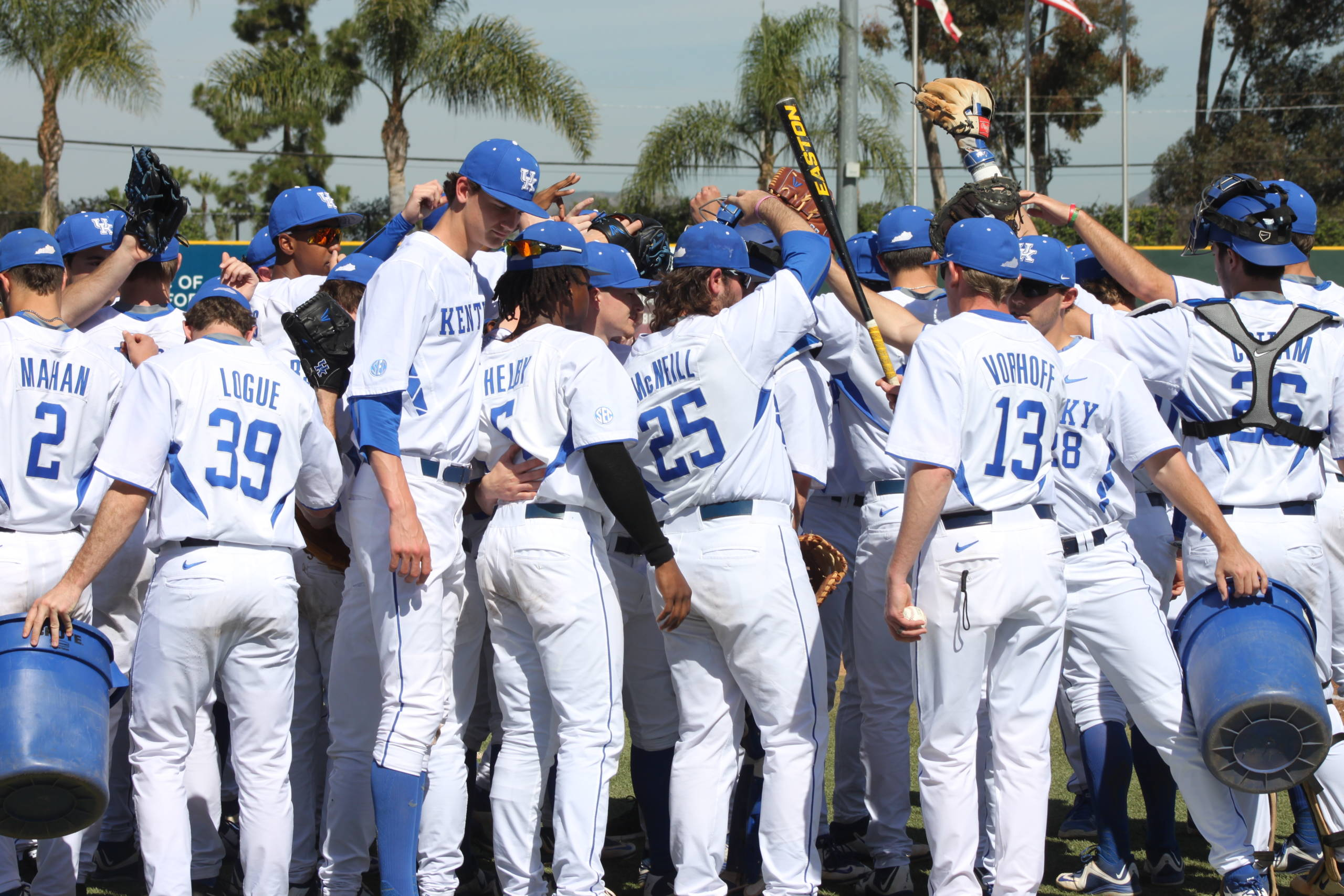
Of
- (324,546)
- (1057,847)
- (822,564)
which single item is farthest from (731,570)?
(1057,847)

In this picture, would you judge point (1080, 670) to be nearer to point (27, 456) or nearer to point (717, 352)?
point (717, 352)

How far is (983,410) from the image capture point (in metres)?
3.96

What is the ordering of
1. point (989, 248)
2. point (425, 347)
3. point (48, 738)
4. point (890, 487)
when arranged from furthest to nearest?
point (890, 487)
point (425, 347)
point (989, 248)
point (48, 738)

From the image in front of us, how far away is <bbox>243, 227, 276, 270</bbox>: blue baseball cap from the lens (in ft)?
20.8

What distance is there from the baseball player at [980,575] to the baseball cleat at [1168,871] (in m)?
1.18

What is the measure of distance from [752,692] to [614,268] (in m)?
1.64

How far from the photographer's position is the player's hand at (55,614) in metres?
3.83

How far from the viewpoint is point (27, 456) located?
14.3ft

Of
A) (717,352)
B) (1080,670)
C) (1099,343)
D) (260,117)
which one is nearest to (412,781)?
(717,352)

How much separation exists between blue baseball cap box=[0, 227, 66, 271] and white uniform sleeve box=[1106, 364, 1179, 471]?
12.9 feet

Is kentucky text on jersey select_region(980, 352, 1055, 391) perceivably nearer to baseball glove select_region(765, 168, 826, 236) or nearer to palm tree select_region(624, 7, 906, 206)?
baseball glove select_region(765, 168, 826, 236)

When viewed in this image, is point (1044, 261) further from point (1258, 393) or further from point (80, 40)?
point (80, 40)

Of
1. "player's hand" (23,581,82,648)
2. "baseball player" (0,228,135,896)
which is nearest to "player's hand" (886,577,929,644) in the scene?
"player's hand" (23,581,82,648)

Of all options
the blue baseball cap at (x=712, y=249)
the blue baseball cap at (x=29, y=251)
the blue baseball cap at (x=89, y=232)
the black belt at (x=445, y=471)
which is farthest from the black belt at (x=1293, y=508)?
the blue baseball cap at (x=89, y=232)
